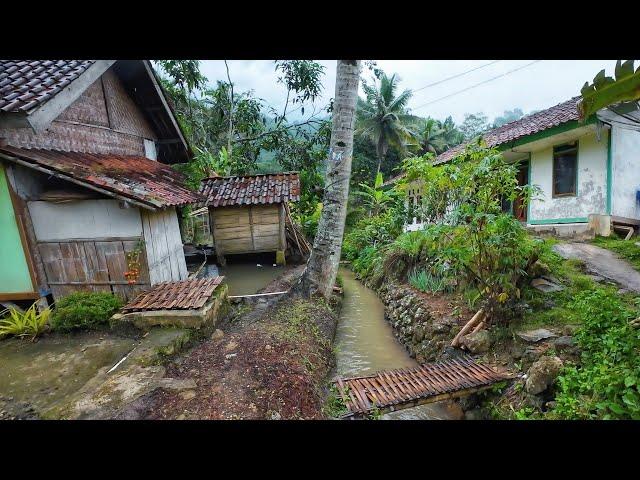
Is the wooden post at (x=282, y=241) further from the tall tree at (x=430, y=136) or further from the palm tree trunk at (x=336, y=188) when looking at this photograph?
the tall tree at (x=430, y=136)

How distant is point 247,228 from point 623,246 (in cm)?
984

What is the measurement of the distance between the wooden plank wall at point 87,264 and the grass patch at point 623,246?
31.2ft

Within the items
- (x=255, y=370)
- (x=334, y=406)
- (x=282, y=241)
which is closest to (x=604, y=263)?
(x=334, y=406)

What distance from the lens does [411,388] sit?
4.54 metres

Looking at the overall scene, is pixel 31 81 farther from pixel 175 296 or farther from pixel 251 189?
pixel 251 189

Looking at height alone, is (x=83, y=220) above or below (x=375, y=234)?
above

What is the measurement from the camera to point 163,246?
731 cm

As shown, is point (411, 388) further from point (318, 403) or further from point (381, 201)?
point (381, 201)

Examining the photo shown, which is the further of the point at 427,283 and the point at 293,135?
the point at 293,135

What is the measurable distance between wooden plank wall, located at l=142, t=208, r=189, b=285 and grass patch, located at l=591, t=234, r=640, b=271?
918 cm

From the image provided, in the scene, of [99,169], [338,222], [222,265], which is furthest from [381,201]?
[99,169]

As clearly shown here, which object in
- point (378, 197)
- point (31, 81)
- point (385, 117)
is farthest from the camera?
point (385, 117)

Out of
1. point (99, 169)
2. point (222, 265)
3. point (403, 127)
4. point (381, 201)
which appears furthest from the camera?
point (403, 127)
